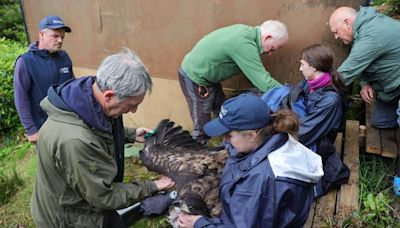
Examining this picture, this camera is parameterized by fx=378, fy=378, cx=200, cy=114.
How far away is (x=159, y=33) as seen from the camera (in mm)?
5480

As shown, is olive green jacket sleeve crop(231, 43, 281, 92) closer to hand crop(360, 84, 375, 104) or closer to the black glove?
hand crop(360, 84, 375, 104)

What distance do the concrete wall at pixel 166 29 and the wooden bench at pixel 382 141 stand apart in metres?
0.95

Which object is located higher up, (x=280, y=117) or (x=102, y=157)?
(x=280, y=117)

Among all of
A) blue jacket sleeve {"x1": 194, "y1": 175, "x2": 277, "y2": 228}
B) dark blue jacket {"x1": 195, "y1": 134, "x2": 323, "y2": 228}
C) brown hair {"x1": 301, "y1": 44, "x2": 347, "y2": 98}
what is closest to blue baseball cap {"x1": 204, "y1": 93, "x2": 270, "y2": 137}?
dark blue jacket {"x1": 195, "y1": 134, "x2": 323, "y2": 228}

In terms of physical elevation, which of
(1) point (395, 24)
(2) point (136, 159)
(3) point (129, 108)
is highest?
(1) point (395, 24)

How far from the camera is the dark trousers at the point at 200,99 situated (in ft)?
15.3

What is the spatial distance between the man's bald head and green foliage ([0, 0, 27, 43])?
33.5ft

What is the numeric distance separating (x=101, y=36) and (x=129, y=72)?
3.97 metres

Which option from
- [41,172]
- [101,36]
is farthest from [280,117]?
[101,36]

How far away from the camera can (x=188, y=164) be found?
296 centimetres

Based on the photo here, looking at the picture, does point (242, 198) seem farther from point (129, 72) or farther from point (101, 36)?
point (101, 36)

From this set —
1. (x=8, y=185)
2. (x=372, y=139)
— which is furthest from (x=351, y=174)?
(x=8, y=185)

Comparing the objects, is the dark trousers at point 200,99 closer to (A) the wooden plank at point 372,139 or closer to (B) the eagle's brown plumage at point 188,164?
(B) the eagle's brown plumage at point 188,164

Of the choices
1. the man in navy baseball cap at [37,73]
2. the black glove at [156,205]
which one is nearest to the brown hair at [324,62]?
the black glove at [156,205]
